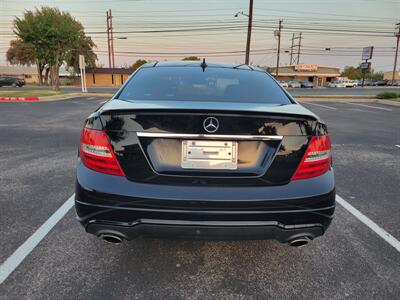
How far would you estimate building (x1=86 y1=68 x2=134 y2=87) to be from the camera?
57750 mm

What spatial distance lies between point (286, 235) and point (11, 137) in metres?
7.40

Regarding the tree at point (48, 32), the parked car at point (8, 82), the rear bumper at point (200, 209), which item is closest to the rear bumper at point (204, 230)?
the rear bumper at point (200, 209)

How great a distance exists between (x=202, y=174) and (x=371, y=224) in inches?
90.0

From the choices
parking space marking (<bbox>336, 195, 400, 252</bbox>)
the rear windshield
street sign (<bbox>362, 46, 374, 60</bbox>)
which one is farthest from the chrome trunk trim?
street sign (<bbox>362, 46, 374, 60</bbox>)

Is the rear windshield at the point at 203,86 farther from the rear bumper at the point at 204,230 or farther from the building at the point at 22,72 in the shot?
the building at the point at 22,72

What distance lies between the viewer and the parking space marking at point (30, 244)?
2.34 meters

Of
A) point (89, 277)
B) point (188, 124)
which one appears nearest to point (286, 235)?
point (188, 124)

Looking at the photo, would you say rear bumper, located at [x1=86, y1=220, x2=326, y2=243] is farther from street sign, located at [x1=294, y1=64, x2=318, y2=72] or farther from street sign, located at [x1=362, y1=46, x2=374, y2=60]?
street sign, located at [x1=294, y1=64, x2=318, y2=72]

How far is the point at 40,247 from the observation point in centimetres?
265

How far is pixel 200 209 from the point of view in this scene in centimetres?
190

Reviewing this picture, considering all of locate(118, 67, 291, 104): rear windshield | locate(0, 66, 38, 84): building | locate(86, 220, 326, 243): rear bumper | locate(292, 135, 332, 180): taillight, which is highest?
locate(0, 66, 38, 84): building

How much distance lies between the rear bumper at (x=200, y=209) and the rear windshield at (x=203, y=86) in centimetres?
79

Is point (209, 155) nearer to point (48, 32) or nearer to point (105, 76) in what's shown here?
point (48, 32)

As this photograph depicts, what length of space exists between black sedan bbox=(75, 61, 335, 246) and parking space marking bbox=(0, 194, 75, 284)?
894mm
